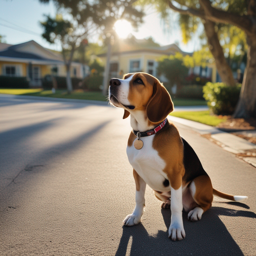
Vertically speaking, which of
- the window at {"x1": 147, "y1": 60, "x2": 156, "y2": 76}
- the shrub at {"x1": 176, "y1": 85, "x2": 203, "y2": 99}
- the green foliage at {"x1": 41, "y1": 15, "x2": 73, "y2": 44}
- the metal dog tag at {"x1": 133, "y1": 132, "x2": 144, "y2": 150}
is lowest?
the shrub at {"x1": 176, "y1": 85, "x2": 203, "y2": 99}

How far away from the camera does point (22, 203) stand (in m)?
3.38

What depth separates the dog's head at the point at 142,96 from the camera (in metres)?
2.51

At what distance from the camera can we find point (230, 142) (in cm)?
711

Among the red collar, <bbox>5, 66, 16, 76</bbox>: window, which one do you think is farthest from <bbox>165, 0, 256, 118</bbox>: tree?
<bbox>5, 66, 16, 76</bbox>: window

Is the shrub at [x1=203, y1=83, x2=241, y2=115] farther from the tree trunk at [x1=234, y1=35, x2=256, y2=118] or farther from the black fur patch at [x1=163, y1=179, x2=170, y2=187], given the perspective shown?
the black fur patch at [x1=163, y1=179, x2=170, y2=187]

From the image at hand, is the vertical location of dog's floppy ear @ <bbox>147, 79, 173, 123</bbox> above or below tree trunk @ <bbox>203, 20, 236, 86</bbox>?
below

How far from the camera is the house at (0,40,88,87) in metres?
34.4

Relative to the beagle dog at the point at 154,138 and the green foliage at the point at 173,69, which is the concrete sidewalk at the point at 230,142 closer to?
the beagle dog at the point at 154,138

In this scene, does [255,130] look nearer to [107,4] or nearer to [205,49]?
[205,49]

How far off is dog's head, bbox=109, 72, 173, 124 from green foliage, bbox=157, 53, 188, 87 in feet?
80.9

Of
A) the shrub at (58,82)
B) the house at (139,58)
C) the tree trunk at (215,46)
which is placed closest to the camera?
the tree trunk at (215,46)

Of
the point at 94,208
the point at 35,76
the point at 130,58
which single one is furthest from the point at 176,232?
the point at 35,76

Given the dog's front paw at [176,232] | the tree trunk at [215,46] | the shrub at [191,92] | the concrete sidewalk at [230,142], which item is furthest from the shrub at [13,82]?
the dog's front paw at [176,232]

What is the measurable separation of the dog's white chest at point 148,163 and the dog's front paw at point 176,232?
40 cm
